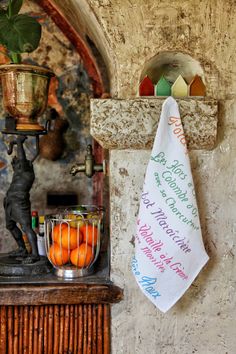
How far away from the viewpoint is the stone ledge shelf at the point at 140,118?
1367 mm

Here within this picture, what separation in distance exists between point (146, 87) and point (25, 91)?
0.40 m

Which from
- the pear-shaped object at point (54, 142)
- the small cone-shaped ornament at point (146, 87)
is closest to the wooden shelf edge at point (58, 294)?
the small cone-shaped ornament at point (146, 87)

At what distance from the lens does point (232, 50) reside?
4.59 feet

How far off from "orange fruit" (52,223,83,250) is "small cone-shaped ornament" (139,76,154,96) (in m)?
0.48

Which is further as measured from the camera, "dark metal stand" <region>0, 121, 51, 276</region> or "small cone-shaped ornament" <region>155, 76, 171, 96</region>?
"dark metal stand" <region>0, 121, 51, 276</region>

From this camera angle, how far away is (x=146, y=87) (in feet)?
4.58

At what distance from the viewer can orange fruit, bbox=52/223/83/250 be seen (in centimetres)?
148

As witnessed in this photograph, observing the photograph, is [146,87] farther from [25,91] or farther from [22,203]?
[22,203]

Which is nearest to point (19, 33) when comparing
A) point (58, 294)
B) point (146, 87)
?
point (146, 87)

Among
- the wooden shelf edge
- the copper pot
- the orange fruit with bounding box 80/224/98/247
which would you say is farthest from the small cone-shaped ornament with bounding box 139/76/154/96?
the wooden shelf edge

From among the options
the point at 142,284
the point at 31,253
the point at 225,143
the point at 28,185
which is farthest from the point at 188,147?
the point at 31,253

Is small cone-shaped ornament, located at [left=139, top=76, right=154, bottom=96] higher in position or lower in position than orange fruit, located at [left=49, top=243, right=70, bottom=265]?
higher

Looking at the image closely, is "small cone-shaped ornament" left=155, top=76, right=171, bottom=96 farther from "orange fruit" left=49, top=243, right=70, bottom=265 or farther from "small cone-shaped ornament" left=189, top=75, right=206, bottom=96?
"orange fruit" left=49, top=243, right=70, bottom=265

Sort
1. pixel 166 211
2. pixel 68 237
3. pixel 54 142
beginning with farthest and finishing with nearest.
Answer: pixel 54 142
pixel 68 237
pixel 166 211
